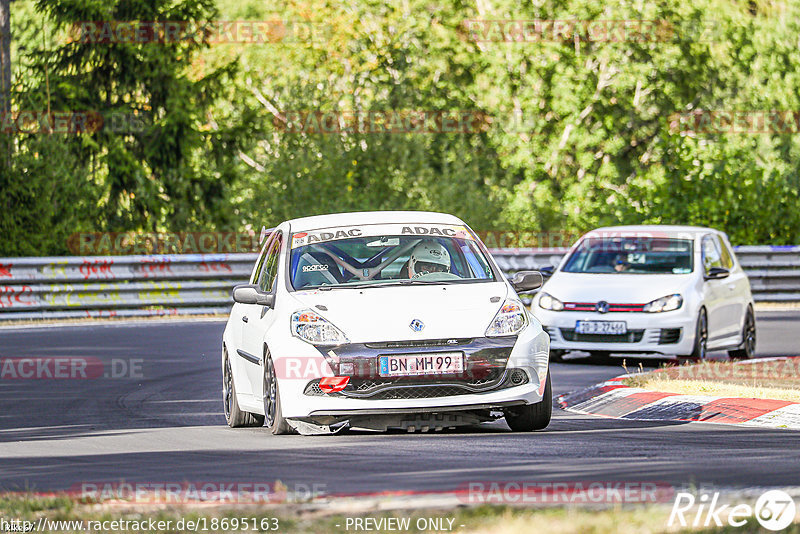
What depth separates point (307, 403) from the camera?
34.1 ft

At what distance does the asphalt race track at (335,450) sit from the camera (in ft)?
27.2

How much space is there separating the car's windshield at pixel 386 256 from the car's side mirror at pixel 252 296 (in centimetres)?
21

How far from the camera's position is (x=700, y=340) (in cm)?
1739

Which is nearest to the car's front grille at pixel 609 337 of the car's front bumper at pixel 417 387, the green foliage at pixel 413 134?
the car's front bumper at pixel 417 387

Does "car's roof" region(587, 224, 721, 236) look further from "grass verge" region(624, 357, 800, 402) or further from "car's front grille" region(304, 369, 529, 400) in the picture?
"car's front grille" region(304, 369, 529, 400)

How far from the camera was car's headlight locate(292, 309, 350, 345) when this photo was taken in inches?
410

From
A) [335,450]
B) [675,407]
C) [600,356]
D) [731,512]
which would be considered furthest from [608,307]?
[731,512]

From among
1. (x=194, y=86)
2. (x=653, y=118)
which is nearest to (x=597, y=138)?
(x=653, y=118)

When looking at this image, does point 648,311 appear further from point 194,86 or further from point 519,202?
point 519,202

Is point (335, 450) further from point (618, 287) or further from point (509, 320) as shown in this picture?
point (618, 287)

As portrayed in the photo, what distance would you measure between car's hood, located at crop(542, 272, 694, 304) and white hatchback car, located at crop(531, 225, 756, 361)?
11 millimetres

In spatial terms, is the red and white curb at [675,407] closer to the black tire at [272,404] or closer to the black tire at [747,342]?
the black tire at [272,404]

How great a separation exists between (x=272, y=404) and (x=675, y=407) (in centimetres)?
323

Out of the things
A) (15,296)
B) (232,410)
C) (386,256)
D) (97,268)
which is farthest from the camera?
(97,268)
